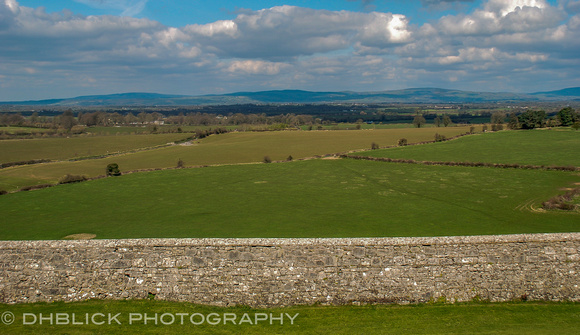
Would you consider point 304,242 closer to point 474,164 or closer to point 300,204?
point 300,204

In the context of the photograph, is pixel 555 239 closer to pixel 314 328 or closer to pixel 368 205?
pixel 314 328

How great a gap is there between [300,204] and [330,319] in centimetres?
2321

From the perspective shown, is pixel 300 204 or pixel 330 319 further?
pixel 300 204

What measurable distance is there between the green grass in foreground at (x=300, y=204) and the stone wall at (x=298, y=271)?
12694mm

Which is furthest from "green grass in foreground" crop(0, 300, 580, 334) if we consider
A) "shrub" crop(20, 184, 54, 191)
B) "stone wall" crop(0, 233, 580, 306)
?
"shrub" crop(20, 184, 54, 191)

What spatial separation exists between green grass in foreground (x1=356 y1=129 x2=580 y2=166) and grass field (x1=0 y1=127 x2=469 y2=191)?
1080 centimetres

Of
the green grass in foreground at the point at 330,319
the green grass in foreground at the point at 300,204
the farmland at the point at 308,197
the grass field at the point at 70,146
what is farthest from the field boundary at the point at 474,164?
the grass field at the point at 70,146

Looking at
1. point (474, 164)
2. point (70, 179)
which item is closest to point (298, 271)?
point (474, 164)

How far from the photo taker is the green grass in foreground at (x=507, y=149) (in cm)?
4992

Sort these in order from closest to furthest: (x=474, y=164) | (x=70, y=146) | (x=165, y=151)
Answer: (x=474, y=164), (x=165, y=151), (x=70, y=146)

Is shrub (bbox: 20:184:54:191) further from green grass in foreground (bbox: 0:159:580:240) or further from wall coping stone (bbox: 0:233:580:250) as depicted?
wall coping stone (bbox: 0:233:580:250)

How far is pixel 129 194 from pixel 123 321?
31743 mm

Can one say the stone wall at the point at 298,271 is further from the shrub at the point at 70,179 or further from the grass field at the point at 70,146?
the grass field at the point at 70,146

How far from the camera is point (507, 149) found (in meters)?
57.9
